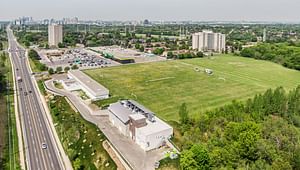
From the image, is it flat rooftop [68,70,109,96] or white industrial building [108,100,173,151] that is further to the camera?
flat rooftop [68,70,109,96]

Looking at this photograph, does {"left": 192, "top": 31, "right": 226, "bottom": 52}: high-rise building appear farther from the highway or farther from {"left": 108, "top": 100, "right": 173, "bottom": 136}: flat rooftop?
{"left": 108, "top": 100, "right": 173, "bottom": 136}: flat rooftop

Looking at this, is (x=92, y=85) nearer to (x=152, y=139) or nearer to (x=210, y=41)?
(x=152, y=139)

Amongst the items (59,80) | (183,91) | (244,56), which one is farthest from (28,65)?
(244,56)

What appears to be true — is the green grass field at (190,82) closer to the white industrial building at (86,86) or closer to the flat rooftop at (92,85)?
the flat rooftop at (92,85)

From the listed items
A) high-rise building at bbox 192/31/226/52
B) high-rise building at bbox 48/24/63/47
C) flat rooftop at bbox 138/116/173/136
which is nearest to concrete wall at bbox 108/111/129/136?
flat rooftop at bbox 138/116/173/136

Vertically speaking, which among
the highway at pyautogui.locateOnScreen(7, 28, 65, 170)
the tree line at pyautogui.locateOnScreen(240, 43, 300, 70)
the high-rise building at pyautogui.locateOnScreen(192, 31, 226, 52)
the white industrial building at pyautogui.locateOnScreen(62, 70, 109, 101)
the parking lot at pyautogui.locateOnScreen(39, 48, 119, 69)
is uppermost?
the high-rise building at pyautogui.locateOnScreen(192, 31, 226, 52)

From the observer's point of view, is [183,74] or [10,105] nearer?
[10,105]

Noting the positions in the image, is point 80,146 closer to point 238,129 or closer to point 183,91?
point 238,129
